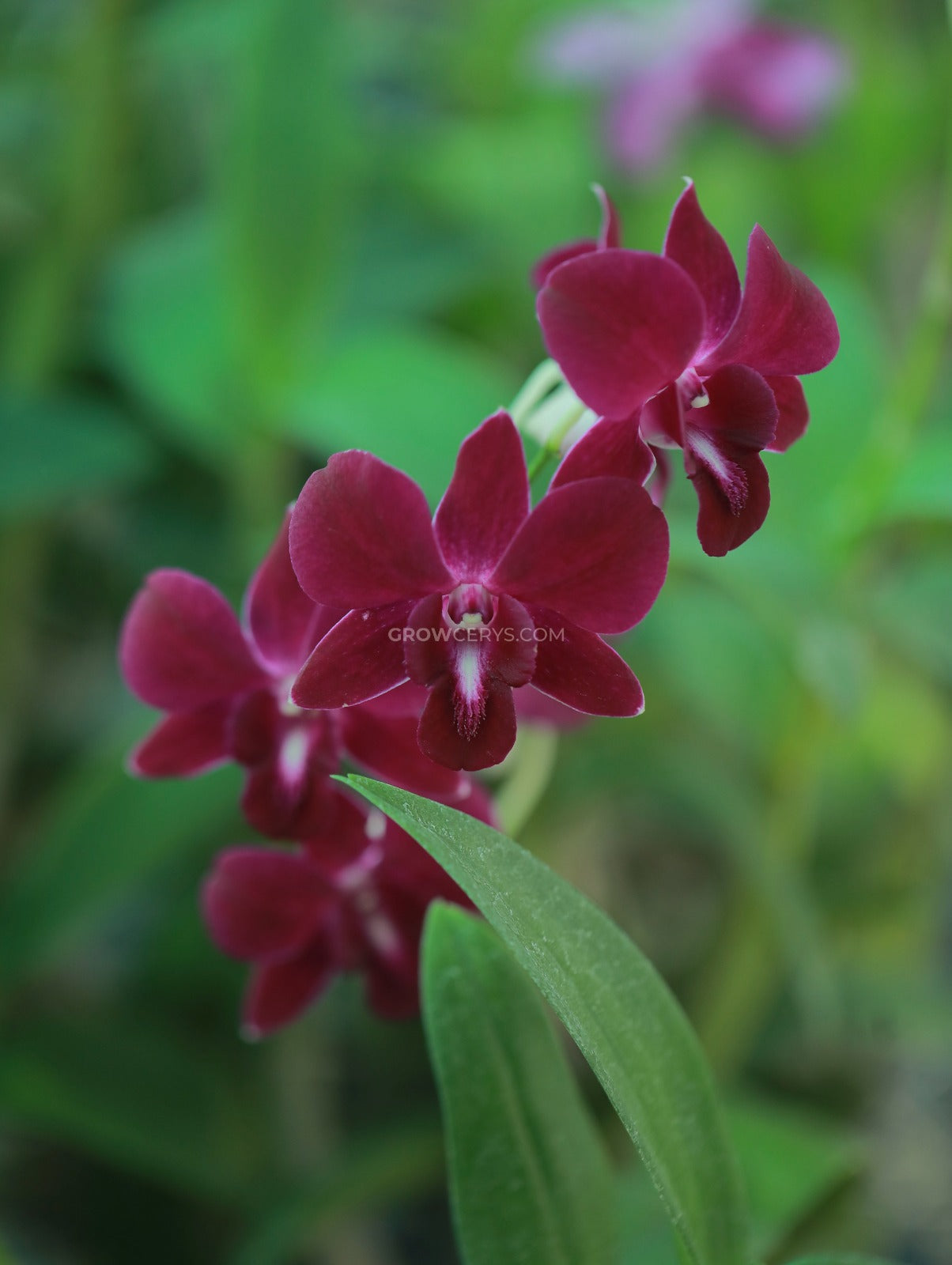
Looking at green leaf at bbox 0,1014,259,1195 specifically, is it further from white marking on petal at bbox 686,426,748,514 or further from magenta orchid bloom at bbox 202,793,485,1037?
white marking on petal at bbox 686,426,748,514

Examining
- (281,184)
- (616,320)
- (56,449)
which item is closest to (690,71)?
(281,184)

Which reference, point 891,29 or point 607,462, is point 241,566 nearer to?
point 607,462

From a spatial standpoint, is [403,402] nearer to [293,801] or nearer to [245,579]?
[245,579]

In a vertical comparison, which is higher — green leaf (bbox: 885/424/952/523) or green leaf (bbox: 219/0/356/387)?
green leaf (bbox: 219/0/356/387)

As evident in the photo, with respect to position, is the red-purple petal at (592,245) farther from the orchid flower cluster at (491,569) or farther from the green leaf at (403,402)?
the green leaf at (403,402)

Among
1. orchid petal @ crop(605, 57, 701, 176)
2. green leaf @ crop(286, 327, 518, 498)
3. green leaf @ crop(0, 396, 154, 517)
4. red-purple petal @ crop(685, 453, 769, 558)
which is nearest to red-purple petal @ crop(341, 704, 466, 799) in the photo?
red-purple petal @ crop(685, 453, 769, 558)

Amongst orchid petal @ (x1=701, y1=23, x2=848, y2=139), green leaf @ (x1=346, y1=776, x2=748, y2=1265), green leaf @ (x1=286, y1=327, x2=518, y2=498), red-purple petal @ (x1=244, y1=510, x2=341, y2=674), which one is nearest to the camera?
green leaf @ (x1=346, y1=776, x2=748, y2=1265)
